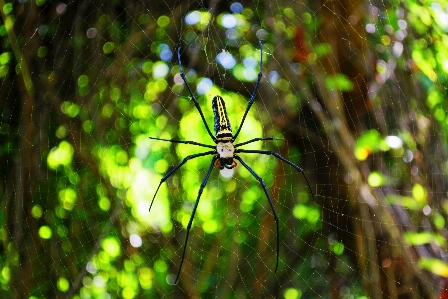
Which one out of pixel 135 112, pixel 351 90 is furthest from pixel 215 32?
pixel 351 90

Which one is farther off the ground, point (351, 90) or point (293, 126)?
point (351, 90)

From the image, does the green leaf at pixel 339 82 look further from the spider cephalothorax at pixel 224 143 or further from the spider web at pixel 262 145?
the spider cephalothorax at pixel 224 143

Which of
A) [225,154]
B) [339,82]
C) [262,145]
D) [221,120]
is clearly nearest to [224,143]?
[225,154]

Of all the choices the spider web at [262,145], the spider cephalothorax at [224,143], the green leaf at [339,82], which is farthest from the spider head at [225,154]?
the green leaf at [339,82]

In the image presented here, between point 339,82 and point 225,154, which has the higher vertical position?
point 339,82

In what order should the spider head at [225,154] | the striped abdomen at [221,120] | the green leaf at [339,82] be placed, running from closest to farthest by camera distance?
the striped abdomen at [221,120] < the spider head at [225,154] < the green leaf at [339,82]

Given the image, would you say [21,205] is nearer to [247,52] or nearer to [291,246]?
[291,246]

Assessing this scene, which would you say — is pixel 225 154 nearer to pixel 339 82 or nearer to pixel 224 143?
pixel 224 143
